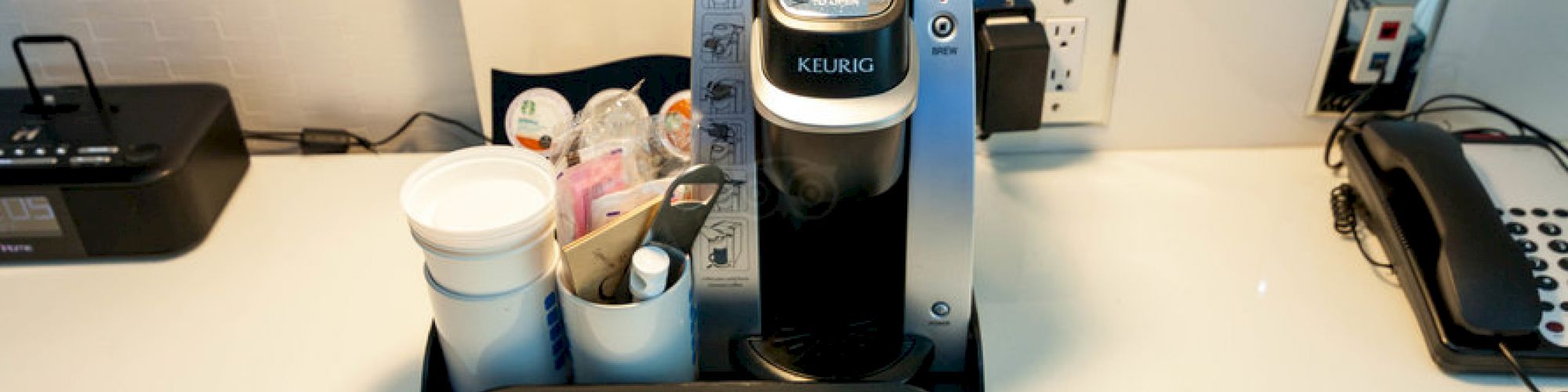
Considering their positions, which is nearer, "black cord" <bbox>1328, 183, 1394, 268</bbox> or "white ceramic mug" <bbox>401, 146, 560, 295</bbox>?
"white ceramic mug" <bbox>401, 146, 560, 295</bbox>

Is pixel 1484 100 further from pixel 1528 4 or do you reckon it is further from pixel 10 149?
pixel 10 149

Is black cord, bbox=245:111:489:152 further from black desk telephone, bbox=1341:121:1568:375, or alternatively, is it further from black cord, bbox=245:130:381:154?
black desk telephone, bbox=1341:121:1568:375

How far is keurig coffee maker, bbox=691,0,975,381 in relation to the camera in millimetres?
661

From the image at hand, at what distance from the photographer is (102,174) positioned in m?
1.00

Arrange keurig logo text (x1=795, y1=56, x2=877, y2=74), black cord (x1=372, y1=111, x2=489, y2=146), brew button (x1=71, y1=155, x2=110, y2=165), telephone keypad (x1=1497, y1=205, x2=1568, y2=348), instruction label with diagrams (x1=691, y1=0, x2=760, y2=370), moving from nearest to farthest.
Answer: keurig logo text (x1=795, y1=56, x2=877, y2=74) < instruction label with diagrams (x1=691, y1=0, x2=760, y2=370) < telephone keypad (x1=1497, y1=205, x2=1568, y2=348) < brew button (x1=71, y1=155, x2=110, y2=165) < black cord (x1=372, y1=111, x2=489, y2=146)

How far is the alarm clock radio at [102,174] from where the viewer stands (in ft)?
3.27

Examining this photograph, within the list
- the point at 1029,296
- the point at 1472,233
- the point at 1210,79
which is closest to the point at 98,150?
the point at 1029,296

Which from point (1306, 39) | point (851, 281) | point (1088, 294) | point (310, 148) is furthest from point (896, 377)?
point (310, 148)

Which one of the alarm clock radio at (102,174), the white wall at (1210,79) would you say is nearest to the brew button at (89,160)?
the alarm clock radio at (102,174)

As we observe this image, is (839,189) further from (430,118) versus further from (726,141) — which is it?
(430,118)

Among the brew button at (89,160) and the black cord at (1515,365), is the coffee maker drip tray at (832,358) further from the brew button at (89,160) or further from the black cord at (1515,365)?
the brew button at (89,160)

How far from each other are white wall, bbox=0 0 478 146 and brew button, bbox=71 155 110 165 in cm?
21

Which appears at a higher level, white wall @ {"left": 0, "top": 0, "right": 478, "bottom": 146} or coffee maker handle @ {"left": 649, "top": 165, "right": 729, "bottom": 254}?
coffee maker handle @ {"left": 649, "top": 165, "right": 729, "bottom": 254}

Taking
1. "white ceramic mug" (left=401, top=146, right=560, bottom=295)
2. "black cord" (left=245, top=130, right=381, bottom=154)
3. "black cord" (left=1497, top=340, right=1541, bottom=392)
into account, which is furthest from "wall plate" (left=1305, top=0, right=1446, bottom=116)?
"black cord" (left=245, top=130, right=381, bottom=154)
